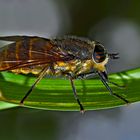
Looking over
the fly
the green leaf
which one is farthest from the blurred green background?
the green leaf

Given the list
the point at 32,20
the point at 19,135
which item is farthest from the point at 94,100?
the point at 32,20

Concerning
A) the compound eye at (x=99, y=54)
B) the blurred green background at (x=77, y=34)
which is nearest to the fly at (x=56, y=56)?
the compound eye at (x=99, y=54)

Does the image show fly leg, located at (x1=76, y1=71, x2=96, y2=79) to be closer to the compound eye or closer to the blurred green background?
the compound eye

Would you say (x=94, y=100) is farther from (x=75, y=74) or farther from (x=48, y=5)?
(x=48, y=5)

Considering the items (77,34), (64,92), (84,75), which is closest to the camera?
(64,92)

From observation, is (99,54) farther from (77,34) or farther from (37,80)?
(77,34)

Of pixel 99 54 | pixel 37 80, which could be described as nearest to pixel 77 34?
pixel 99 54

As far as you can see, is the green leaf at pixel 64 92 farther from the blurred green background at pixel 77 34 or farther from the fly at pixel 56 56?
the blurred green background at pixel 77 34
